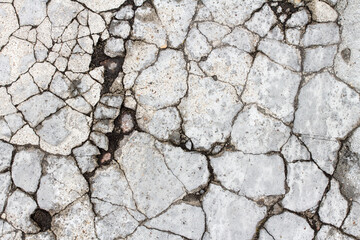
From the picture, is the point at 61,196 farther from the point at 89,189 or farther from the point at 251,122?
the point at 251,122

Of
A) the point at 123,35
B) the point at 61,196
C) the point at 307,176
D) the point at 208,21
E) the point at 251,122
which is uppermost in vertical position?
the point at 208,21

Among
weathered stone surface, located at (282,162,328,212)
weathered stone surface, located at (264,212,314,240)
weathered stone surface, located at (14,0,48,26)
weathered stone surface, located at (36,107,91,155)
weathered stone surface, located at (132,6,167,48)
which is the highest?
weathered stone surface, located at (132,6,167,48)

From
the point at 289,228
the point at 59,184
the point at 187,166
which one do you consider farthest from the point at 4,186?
the point at 289,228

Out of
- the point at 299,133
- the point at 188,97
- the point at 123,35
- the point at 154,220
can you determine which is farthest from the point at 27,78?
the point at 299,133

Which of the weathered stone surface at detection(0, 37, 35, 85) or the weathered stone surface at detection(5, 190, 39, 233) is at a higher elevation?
the weathered stone surface at detection(0, 37, 35, 85)

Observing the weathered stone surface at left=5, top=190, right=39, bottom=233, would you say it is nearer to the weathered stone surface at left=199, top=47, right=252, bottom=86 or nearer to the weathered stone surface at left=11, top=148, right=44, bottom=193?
the weathered stone surface at left=11, top=148, right=44, bottom=193

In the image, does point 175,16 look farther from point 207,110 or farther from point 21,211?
point 21,211

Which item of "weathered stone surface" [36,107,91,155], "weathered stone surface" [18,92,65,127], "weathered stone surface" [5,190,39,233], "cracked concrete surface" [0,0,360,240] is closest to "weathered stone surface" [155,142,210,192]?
"cracked concrete surface" [0,0,360,240]

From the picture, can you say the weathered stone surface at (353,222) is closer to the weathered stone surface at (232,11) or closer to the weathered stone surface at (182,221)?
the weathered stone surface at (182,221)

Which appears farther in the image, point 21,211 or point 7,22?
point 7,22
